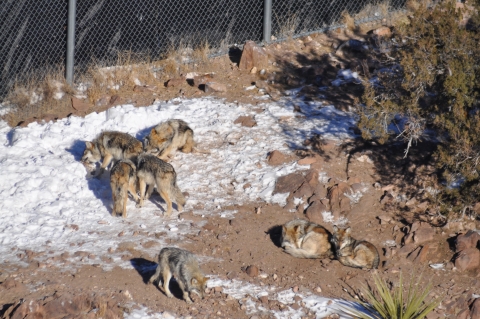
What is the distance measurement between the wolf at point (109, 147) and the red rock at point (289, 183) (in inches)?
96.8

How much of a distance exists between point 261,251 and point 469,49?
4.35 meters

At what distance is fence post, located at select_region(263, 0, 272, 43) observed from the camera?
52.9 ft

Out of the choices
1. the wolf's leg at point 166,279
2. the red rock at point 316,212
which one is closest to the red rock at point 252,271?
the wolf's leg at point 166,279

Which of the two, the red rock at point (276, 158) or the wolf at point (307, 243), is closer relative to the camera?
the wolf at point (307, 243)

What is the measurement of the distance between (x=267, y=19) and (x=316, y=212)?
22.8 ft

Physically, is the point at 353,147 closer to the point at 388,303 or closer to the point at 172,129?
the point at 172,129

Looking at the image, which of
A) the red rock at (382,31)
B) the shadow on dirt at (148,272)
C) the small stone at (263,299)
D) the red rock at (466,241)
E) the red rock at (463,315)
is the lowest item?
the shadow on dirt at (148,272)

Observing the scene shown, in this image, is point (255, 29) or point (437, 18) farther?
point (255, 29)

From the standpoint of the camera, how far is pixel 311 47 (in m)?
16.1

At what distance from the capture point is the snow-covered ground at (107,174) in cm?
1024

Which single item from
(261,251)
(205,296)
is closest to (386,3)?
(261,251)

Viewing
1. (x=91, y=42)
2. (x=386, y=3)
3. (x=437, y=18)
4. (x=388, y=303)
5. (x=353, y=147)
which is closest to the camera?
(x=388, y=303)

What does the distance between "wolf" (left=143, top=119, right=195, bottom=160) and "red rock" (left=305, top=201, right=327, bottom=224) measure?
2.77 metres

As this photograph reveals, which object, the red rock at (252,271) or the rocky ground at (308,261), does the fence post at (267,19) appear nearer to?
the rocky ground at (308,261)
